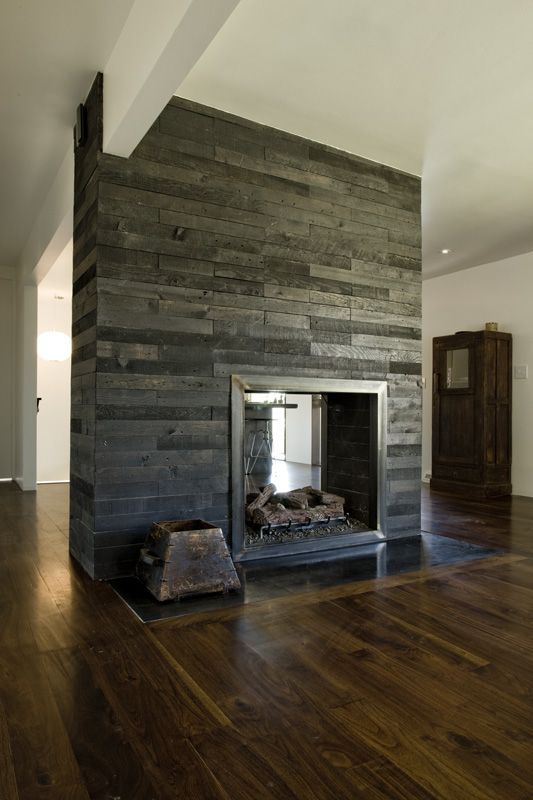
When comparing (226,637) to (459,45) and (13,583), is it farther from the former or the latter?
(459,45)

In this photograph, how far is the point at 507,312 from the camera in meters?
5.88

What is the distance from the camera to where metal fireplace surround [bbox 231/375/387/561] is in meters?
2.96

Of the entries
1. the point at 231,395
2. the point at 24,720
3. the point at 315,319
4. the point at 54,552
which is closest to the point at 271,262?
the point at 315,319

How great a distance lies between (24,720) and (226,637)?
71cm

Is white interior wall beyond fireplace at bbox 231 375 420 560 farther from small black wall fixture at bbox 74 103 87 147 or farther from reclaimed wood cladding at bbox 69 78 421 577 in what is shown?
small black wall fixture at bbox 74 103 87 147

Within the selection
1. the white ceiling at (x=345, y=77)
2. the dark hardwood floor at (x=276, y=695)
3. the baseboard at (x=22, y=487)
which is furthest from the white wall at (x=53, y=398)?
the dark hardwood floor at (x=276, y=695)

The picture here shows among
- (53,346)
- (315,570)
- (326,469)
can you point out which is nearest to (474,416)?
(326,469)

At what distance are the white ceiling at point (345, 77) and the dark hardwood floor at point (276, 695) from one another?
95.0 inches

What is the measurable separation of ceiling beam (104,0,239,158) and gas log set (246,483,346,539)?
2.02m

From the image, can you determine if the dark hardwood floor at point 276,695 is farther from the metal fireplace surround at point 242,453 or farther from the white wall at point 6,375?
the white wall at point 6,375

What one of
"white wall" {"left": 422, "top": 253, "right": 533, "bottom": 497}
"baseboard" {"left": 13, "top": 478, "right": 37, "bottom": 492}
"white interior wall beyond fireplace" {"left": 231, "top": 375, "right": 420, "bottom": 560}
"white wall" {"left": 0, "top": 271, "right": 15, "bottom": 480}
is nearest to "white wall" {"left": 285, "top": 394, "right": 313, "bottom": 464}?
"white interior wall beyond fireplace" {"left": 231, "top": 375, "right": 420, "bottom": 560}

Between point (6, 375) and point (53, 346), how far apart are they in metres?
0.88

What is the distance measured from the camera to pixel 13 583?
2.62 m

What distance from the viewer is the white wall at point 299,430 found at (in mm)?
3580
